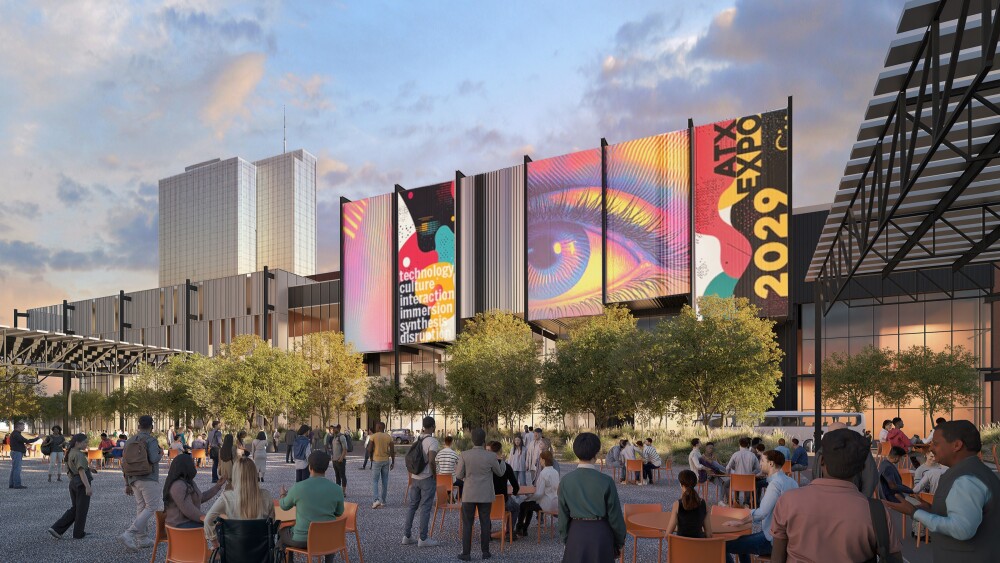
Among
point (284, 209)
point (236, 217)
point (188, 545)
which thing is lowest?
point (188, 545)

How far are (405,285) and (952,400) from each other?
36.4 meters

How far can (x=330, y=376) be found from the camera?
51.3 m

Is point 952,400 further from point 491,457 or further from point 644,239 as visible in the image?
point 491,457

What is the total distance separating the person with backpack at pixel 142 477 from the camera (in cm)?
980

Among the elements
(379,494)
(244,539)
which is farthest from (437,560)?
(379,494)

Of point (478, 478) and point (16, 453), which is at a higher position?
point (478, 478)

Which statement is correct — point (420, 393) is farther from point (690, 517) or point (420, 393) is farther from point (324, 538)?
point (690, 517)

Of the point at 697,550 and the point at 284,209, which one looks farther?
the point at 284,209

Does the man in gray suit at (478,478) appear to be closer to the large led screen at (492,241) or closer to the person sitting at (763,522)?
the person sitting at (763,522)

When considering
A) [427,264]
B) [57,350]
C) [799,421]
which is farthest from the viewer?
[427,264]

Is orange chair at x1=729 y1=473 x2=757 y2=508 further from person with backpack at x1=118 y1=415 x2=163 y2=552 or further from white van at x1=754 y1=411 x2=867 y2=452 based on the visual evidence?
white van at x1=754 y1=411 x2=867 y2=452

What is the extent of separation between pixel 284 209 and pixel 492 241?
333ft

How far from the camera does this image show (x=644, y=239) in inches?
1860

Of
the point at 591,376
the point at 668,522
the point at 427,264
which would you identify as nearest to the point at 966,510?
the point at 668,522
